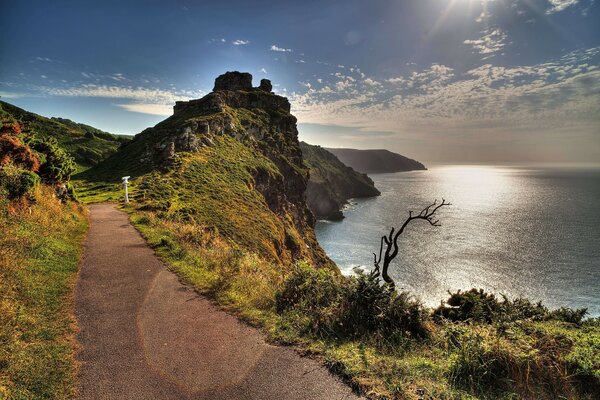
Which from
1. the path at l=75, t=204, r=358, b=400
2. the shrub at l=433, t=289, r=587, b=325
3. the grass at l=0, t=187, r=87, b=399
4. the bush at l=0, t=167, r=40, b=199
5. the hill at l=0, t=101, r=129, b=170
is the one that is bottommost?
the shrub at l=433, t=289, r=587, b=325

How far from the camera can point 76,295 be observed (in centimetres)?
861

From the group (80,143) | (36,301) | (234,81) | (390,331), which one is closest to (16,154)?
(36,301)

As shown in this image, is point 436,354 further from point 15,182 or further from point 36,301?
point 15,182

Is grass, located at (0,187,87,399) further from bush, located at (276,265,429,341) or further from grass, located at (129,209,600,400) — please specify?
bush, located at (276,265,429,341)

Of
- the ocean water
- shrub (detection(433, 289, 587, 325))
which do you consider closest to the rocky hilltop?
shrub (detection(433, 289, 587, 325))

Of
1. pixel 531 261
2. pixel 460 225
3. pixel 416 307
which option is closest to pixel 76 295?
pixel 416 307

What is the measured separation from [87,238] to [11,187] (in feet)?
12.0

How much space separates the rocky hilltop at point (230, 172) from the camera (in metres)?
31.6

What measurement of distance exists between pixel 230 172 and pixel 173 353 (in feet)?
142

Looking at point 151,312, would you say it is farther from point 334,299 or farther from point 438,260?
point 438,260

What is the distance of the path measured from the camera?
17.3 ft

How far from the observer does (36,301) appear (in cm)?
755

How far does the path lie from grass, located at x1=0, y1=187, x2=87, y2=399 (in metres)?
0.34

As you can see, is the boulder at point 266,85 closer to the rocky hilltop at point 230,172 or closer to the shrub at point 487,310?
the rocky hilltop at point 230,172
